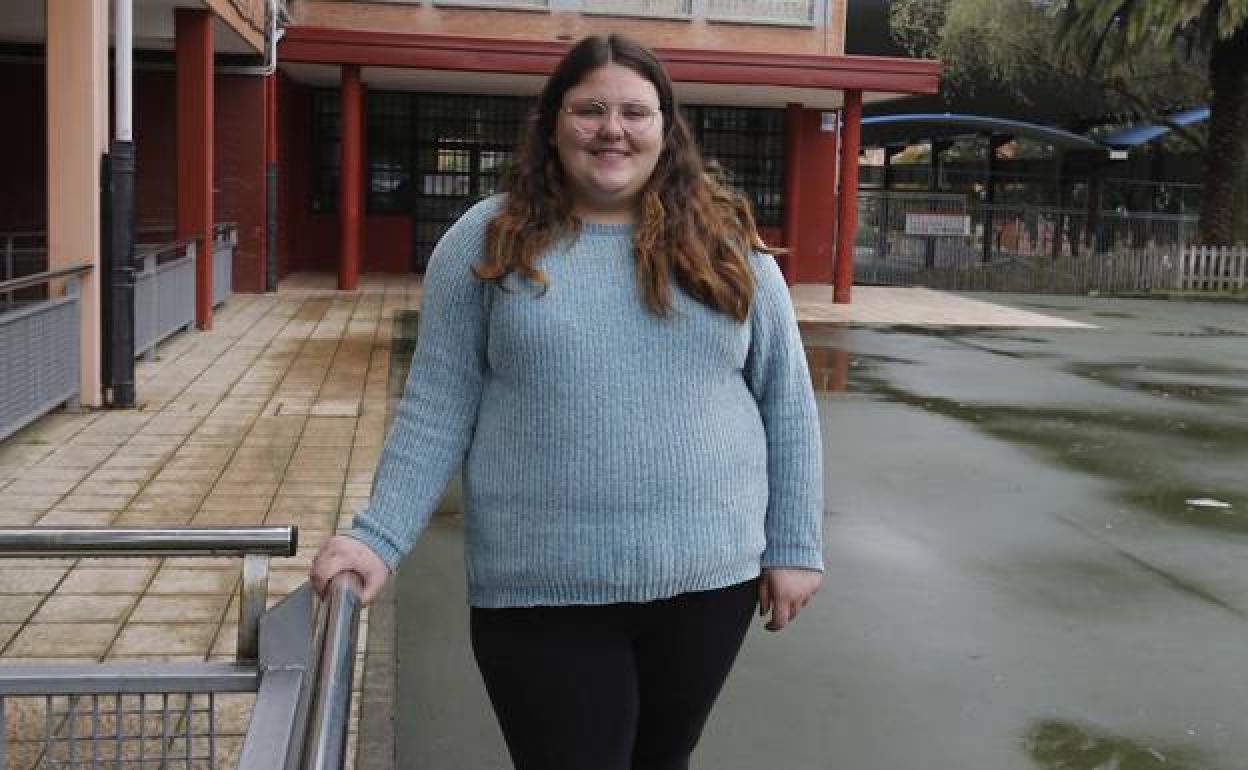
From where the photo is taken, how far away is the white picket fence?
27453mm

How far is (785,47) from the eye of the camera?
75.3 ft

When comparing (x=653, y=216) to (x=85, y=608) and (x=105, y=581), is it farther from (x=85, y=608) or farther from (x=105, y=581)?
(x=105, y=581)

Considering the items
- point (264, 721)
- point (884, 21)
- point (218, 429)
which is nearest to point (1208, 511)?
point (218, 429)

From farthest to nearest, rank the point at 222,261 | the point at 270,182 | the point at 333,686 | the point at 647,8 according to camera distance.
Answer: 1. the point at 647,8
2. the point at 270,182
3. the point at 222,261
4. the point at 333,686

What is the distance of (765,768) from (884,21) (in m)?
31.0

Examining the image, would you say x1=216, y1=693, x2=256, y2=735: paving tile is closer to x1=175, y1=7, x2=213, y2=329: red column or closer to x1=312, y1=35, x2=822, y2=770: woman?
x1=312, y1=35, x2=822, y2=770: woman

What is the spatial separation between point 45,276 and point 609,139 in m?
7.33

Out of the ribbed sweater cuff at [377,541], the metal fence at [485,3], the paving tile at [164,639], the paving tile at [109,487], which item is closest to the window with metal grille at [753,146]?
the metal fence at [485,3]

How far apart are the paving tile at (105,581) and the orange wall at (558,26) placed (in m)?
16.5

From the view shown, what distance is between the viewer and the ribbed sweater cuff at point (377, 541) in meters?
2.50

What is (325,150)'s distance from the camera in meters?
23.7

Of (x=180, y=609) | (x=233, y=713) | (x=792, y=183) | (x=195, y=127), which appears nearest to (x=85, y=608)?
(x=180, y=609)

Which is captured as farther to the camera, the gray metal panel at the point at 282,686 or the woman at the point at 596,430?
the woman at the point at 596,430

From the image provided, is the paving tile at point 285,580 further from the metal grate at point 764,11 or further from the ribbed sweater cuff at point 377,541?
the metal grate at point 764,11
